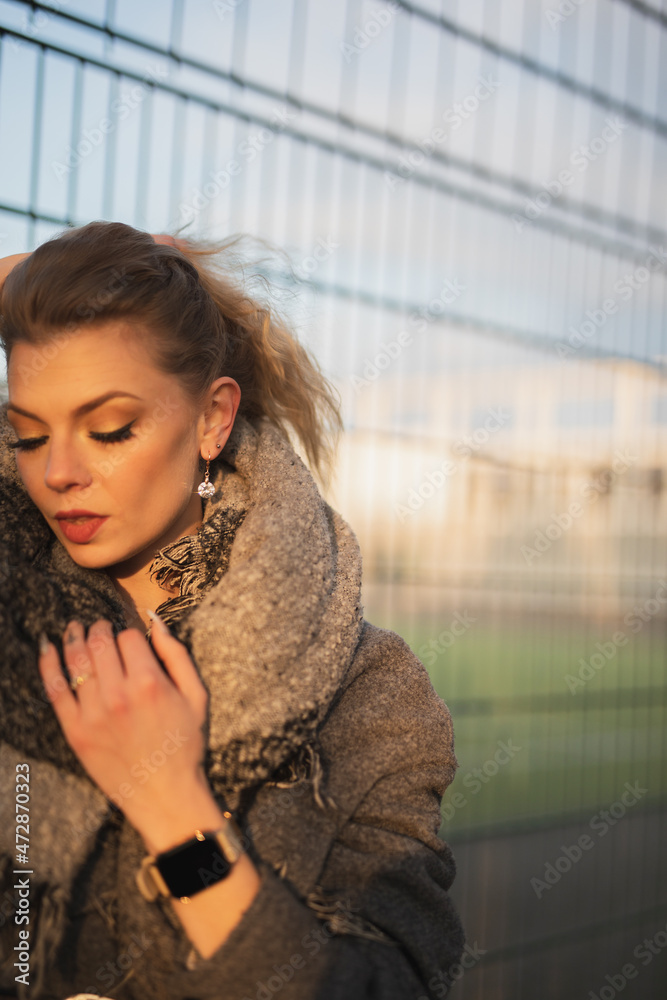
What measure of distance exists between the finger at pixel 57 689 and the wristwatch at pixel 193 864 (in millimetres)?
201

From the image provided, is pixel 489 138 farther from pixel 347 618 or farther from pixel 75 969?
pixel 75 969

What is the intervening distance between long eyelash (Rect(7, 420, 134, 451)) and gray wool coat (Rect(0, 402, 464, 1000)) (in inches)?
4.1

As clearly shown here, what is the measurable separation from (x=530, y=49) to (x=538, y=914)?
12.3 feet

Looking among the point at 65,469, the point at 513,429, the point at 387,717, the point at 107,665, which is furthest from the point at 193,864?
the point at 513,429

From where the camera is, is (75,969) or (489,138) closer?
(75,969)

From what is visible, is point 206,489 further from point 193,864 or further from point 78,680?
point 193,864

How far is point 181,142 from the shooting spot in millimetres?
2375

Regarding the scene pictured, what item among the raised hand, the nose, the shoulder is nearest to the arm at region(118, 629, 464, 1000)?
the shoulder

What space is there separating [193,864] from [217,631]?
11.5 inches

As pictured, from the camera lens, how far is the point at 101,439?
3.77 ft

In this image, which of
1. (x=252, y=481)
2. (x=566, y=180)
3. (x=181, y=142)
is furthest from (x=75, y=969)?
(x=566, y=180)

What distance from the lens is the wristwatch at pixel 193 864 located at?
3.11 feet

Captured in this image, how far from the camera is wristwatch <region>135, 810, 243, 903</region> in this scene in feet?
3.11

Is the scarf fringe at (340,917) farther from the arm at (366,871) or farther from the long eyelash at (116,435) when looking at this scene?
the long eyelash at (116,435)
